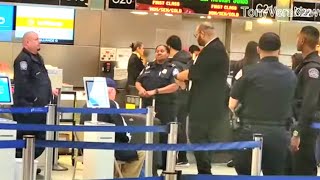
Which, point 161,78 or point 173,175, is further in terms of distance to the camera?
point 161,78

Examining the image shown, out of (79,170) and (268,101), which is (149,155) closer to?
(268,101)

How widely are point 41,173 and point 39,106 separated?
946mm

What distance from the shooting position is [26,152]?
3.87m

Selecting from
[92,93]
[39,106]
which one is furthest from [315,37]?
[39,106]

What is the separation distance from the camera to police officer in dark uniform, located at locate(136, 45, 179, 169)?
8.00 metres

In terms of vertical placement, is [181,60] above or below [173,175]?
above

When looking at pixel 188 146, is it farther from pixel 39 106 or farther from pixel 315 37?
pixel 39 106

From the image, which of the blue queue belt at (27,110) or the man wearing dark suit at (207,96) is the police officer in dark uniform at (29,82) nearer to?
the blue queue belt at (27,110)

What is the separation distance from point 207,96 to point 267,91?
109cm

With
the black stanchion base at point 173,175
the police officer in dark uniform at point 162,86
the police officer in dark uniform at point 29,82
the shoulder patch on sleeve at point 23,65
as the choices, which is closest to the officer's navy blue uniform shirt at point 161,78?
the police officer in dark uniform at point 162,86

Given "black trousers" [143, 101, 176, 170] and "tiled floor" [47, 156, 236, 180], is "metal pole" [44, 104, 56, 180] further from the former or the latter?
"black trousers" [143, 101, 176, 170]

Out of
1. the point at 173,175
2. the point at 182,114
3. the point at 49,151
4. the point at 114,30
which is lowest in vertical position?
the point at 49,151

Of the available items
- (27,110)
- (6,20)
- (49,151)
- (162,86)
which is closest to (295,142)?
(49,151)

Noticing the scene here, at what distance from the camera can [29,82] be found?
292 inches
